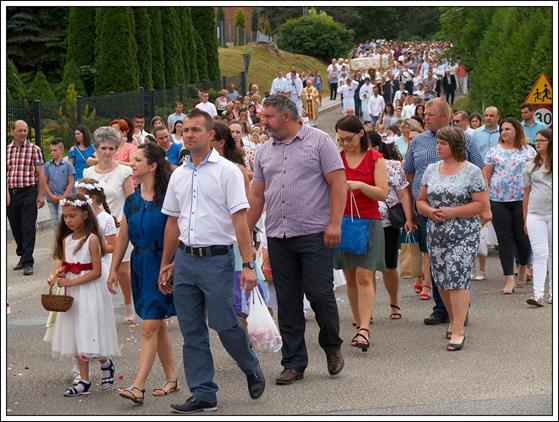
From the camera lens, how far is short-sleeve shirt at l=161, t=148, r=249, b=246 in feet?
25.6

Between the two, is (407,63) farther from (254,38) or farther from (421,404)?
(421,404)

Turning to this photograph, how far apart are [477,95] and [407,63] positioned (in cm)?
2273

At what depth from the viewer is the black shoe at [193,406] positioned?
773 cm

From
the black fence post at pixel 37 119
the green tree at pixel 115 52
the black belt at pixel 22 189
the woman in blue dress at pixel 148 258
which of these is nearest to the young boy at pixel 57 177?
the black belt at pixel 22 189

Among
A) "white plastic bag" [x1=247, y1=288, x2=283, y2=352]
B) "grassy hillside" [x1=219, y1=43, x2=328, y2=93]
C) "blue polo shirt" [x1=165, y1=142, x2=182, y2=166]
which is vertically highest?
"blue polo shirt" [x1=165, y1=142, x2=182, y2=166]

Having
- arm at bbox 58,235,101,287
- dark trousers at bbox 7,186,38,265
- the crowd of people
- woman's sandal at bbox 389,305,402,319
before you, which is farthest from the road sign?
arm at bbox 58,235,101,287

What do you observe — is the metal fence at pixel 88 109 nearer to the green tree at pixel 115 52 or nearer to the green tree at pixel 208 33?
the green tree at pixel 115 52

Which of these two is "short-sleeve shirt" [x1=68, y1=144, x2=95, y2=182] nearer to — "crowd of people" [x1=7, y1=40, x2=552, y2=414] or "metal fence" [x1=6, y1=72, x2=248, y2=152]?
"crowd of people" [x1=7, y1=40, x2=552, y2=414]

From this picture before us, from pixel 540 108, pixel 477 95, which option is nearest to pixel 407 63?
pixel 477 95

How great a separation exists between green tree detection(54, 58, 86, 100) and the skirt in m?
27.0

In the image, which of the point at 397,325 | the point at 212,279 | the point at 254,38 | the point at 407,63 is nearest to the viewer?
the point at 212,279

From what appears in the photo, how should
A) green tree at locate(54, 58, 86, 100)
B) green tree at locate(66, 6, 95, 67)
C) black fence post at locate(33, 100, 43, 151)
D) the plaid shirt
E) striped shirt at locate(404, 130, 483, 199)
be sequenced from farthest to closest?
green tree at locate(66, 6, 95, 67) < green tree at locate(54, 58, 86, 100) < black fence post at locate(33, 100, 43, 151) < the plaid shirt < striped shirt at locate(404, 130, 483, 199)

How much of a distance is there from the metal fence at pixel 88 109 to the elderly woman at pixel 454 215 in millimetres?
17499

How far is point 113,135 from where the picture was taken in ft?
36.9
